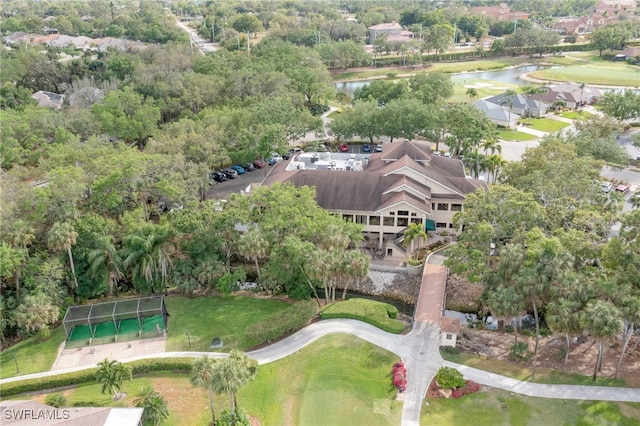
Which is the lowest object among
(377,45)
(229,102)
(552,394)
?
(552,394)

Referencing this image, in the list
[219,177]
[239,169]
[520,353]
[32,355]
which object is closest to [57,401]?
[32,355]

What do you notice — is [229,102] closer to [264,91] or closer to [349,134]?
[264,91]

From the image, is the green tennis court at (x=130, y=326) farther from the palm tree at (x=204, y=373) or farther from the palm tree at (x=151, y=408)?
the palm tree at (x=204, y=373)

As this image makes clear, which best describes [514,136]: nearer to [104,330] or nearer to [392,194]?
[392,194]

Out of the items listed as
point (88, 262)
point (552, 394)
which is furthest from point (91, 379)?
point (552, 394)

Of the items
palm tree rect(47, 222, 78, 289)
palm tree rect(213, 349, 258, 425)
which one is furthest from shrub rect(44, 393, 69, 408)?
palm tree rect(47, 222, 78, 289)

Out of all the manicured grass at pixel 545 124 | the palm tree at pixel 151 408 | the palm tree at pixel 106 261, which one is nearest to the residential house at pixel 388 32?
the manicured grass at pixel 545 124

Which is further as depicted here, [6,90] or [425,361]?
[6,90]
